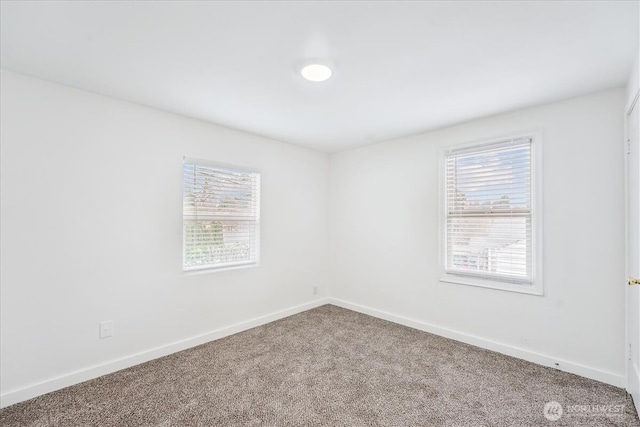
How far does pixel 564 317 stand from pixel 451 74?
90.1 inches

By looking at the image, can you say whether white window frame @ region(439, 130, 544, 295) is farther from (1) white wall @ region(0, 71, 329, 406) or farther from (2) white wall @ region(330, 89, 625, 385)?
(1) white wall @ region(0, 71, 329, 406)

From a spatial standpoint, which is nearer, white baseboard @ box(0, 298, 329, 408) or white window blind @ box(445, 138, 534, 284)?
white baseboard @ box(0, 298, 329, 408)

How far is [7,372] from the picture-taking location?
2145 mm

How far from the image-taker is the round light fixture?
82.7 inches

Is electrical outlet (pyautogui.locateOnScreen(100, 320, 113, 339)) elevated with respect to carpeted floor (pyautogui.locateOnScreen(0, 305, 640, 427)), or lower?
elevated

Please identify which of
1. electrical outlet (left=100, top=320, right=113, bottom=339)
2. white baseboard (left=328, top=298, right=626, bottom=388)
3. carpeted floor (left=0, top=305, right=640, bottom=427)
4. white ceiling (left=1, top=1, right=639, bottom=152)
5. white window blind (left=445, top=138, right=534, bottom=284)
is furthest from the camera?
white window blind (left=445, top=138, right=534, bottom=284)

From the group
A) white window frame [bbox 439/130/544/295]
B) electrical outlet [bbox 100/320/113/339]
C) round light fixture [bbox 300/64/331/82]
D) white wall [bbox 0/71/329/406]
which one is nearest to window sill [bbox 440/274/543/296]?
white window frame [bbox 439/130/544/295]

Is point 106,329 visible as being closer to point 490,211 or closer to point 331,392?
point 331,392

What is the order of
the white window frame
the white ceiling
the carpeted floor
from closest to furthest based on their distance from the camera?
the white ceiling, the carpeted floor, the white window frame

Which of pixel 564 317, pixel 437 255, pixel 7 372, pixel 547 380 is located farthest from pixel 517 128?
pixel 7 372

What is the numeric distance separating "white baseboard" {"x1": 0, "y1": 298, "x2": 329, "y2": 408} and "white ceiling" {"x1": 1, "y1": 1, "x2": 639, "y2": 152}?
2293mm

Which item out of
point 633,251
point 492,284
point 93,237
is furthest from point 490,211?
point 93,237

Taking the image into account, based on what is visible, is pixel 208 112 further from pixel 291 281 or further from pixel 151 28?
pixel 291 281

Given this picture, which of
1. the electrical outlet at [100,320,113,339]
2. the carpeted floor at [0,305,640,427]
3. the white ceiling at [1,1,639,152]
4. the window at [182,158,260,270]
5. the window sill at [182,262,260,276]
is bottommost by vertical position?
the carpeted floor at [0,305,640,427]
